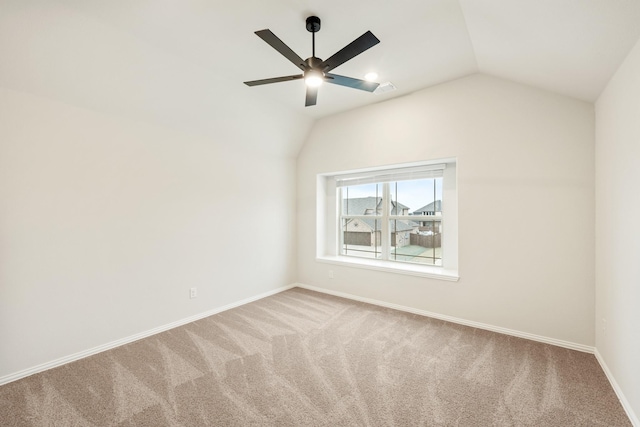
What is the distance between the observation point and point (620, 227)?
75.8 inches

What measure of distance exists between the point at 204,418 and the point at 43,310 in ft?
5.96

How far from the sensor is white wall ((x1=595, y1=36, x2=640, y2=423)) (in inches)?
66.6

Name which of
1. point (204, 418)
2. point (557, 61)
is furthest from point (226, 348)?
point (557, 61)

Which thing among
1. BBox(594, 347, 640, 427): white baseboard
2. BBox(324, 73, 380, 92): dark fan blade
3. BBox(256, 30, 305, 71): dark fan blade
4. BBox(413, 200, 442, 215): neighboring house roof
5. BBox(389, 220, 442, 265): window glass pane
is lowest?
BBox(594, 347, 640, 427): white baseboard

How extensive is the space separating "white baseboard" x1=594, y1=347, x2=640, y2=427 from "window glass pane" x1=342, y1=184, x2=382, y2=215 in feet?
9.19

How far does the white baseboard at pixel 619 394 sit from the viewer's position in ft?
5.41

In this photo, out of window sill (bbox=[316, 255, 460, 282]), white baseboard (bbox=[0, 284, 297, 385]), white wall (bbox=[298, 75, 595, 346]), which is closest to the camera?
white baseboard (bbox=[0, 284, 297, 385])

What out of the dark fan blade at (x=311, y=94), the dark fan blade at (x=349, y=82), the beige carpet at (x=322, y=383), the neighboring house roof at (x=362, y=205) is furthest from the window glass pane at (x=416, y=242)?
the dark fan blade at (x=311, y=94)

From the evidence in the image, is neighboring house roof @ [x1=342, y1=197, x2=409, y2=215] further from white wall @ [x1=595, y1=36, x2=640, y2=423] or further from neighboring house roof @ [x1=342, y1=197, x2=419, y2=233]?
white wall @ [x1=595, y1=36, x2=640, y2=423]

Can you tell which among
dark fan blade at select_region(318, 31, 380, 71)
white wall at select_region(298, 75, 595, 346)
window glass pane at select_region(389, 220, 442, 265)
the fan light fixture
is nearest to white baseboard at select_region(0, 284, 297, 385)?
white wall at select_region(298, 75, 595, 346)

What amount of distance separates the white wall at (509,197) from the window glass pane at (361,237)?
0.79 m

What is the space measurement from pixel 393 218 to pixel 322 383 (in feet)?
8.86

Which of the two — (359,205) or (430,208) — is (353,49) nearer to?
(430,208)

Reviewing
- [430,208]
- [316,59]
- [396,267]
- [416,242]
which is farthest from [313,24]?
[416,242]
